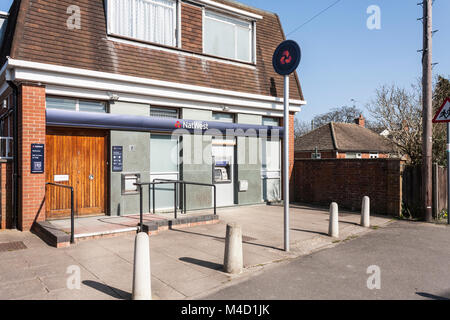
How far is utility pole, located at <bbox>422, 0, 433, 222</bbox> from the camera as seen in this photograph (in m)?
9.53

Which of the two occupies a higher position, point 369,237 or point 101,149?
point 101,149

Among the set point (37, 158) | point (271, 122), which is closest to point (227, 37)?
point (271, 122)

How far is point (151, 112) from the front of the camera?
31.7 ft

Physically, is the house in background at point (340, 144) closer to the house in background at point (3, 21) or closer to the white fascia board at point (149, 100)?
the white fascia board at point (149, 100)

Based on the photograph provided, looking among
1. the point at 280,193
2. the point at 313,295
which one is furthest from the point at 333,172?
the point at 313,295

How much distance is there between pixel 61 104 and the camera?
827cm

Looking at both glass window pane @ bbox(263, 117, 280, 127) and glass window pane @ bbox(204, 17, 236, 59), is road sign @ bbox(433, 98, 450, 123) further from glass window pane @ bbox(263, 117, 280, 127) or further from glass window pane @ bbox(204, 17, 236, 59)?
glass window pane @ bbox(204, 17, 236, 59)

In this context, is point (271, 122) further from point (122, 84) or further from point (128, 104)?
point (122, 84)

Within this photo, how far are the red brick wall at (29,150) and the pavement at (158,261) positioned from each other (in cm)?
48

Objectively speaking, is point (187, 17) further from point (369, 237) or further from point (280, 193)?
point (369, 237)

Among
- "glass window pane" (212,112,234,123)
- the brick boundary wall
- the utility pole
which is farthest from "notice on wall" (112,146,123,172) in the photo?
the utility pole

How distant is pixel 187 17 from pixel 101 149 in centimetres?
476

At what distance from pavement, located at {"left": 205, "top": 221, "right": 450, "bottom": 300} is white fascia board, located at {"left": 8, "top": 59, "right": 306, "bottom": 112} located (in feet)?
18.7

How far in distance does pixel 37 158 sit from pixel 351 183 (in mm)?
9417
